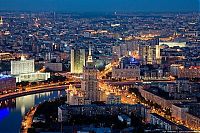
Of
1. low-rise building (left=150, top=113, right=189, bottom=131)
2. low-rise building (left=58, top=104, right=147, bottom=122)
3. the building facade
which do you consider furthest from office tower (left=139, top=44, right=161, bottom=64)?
low-rise building (left=150, top=113, right=189, bottom=131)

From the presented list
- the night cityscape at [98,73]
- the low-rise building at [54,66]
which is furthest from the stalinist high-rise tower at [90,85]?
the low-rise building at [54,66]

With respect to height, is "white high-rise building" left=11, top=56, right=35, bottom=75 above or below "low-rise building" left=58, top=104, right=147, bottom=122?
above

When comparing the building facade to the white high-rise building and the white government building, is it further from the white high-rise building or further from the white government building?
the white high-rise building

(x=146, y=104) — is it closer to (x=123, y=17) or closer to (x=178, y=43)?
(x=178, y=43)

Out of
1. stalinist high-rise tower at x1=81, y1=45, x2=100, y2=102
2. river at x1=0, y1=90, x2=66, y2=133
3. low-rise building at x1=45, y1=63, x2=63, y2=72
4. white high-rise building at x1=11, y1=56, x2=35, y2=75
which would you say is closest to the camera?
river at x1=0, y1=90, x2=66, y2=133

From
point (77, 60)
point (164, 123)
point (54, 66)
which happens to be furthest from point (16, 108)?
point (54, 66)

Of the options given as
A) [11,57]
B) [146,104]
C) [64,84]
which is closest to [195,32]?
[11,57]
